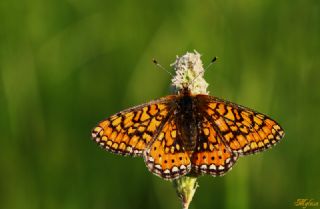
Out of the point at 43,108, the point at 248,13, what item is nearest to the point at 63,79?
the point at 43,108

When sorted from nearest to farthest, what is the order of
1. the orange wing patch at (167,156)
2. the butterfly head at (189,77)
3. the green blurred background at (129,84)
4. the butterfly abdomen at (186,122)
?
the orange wing patch at (167,156) < the butterfly abdomen at (186,122) < the butterfly head at (189,77) < the green blurred background at (129,84)

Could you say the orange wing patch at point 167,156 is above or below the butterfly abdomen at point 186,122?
below

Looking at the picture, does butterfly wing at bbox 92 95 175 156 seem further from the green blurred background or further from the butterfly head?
the green blurred background

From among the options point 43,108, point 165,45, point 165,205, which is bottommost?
point 165,205

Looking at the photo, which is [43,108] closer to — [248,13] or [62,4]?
[62,4]

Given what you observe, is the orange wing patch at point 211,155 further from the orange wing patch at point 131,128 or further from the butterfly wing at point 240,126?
the orange wing patch at point 131,128

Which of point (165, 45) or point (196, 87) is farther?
point (165, 45)

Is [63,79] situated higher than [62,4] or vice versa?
[62,4]

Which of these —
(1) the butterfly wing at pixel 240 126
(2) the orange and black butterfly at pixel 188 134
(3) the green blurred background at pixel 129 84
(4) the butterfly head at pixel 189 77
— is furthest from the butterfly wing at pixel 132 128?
(3) the green blurred background at pixel 129 84
